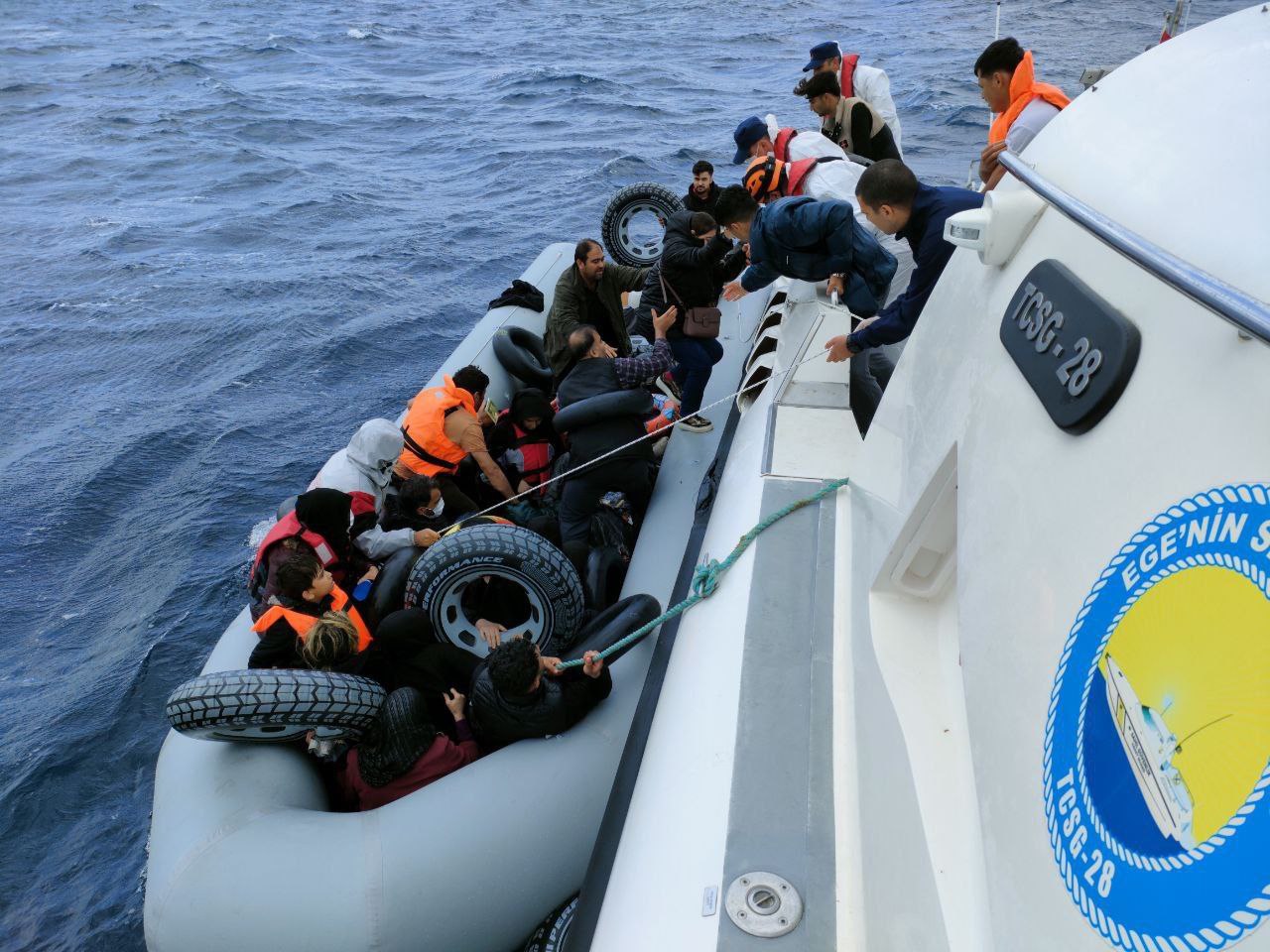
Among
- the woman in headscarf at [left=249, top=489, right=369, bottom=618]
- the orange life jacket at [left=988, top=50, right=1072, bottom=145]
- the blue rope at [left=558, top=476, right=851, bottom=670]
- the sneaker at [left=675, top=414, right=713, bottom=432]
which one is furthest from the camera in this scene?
the sneaker at [left=675, top=414, right=713, bottom=432]

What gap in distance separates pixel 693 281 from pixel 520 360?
1.43 m

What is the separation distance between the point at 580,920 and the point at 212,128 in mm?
17998

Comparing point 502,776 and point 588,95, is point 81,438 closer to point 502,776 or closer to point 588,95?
point 502,776

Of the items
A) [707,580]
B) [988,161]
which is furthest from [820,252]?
[707,580]

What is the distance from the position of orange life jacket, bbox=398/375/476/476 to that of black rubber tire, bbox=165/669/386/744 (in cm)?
155

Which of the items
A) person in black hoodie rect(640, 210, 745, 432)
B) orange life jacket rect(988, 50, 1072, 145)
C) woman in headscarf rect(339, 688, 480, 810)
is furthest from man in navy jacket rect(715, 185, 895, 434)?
woman in headscarf rect(339, 688, 480, 810)

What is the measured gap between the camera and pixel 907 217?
9.05 feet

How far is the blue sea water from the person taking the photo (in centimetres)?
491

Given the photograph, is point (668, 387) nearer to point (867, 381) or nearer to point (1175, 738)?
point (867, 381)

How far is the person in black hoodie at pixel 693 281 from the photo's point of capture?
4289mm

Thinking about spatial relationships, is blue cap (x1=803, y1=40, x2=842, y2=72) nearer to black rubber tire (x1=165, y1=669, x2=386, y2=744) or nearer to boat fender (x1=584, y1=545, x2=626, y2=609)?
boat fender (x1=584, y1=545, x2=626, y2=609)

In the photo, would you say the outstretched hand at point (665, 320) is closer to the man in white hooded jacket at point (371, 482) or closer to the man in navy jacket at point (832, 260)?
the man in navy jacket at point (832, 260)

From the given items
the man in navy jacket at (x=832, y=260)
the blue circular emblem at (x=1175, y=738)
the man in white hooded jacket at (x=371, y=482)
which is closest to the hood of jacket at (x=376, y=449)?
the man in white hooded jacket at (x=371, y=482)

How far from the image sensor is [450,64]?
21.7 metres
